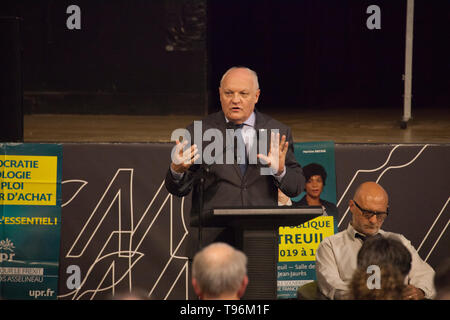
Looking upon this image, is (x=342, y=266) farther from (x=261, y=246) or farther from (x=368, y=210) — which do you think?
(x=261, y=246)

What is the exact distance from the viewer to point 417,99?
369 inches

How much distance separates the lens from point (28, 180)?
5691 millimetres

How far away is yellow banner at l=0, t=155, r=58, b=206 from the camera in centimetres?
567

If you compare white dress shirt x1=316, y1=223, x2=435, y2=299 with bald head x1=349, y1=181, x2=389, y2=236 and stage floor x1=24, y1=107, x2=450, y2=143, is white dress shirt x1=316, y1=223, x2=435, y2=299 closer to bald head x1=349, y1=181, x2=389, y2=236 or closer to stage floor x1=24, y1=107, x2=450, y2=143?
bald head x1=349, y1=181, x2=389, y2=236

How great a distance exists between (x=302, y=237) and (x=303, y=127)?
171 cm

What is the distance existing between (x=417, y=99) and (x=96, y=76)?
13.3 feet

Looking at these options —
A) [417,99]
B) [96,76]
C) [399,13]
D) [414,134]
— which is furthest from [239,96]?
[399,13]

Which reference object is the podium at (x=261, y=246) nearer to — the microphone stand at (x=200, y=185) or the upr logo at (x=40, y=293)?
the microphone stand at (x=200, y=185)

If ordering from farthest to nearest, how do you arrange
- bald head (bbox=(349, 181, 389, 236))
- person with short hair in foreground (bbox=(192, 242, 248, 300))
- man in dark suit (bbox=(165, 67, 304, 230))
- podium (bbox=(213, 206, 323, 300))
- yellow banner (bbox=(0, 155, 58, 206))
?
yellow banner (bbox=(0, 155, 58, 206)) → bald head (bbox=(349, 181, 389, 236)) → man in dark suit (bbox=(165, 67, 304, 230)) → podium (bbox=(213, 206, 323, 300)) → person with short hair in foreground (bbox=(192, 242, 248, 300))

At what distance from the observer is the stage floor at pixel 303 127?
6.31m

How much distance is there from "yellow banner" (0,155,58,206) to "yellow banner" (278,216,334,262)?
1.81 metres

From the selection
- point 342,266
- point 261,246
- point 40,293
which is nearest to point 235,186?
point 261,246

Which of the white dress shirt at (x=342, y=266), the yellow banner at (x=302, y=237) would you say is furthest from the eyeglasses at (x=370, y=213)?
the yellow banner at (x=302, y=237)

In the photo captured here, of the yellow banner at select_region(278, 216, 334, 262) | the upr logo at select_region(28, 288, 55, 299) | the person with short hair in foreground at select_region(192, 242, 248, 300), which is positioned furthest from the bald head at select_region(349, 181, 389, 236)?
the upr logo at select_region(28, 288, 55, 299)
